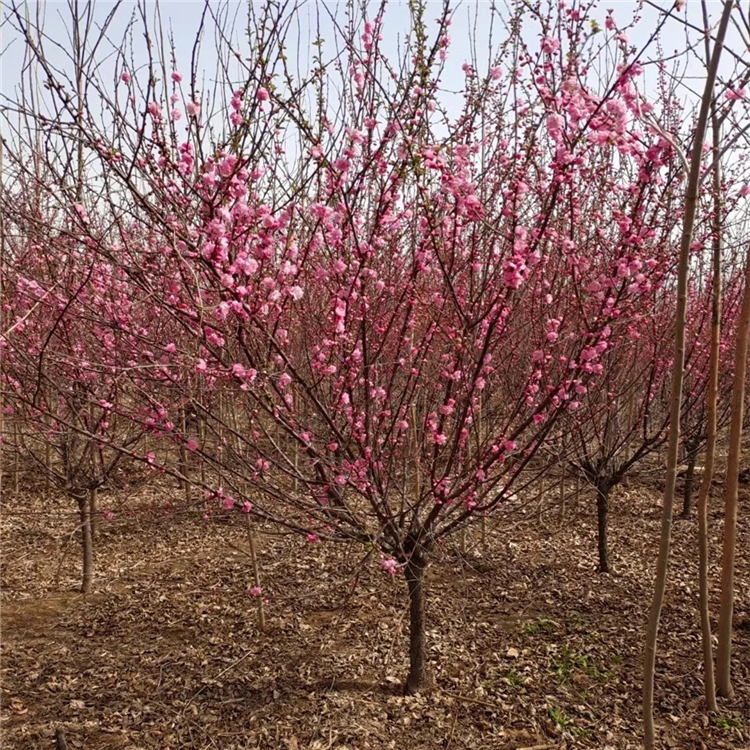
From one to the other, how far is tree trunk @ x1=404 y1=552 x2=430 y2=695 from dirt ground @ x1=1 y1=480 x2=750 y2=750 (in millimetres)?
99

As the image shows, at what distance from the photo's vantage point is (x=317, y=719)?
129 inches

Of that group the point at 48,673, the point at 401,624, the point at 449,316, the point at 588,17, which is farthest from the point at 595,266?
the point at 48,673

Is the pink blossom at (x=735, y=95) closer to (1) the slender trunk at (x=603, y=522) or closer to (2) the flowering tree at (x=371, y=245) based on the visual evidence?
(2) the flowering tree at (x=371, y=245)

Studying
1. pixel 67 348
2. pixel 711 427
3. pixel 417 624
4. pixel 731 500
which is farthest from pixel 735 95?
pixel 67 348

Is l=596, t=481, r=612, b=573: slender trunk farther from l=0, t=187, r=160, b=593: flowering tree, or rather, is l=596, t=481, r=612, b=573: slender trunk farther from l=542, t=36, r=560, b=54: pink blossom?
l=0, t=187, r=160, b=593: flowering tree

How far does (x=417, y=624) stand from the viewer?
132 inches

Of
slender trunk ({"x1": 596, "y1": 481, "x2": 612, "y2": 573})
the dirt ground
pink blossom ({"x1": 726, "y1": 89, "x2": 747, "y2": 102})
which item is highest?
pink blossom ({"x1": 726, "y1": 89, "x2": 747, "y2": 102})

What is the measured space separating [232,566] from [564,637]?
2.85 metres

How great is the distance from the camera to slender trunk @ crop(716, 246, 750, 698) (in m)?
2.59

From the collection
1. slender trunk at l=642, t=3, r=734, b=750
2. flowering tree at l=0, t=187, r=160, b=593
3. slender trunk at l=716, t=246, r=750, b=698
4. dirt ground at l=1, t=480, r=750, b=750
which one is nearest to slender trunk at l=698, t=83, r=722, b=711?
slender trunk at l=716, t=246, r=750, b=698

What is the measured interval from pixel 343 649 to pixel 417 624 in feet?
2.91

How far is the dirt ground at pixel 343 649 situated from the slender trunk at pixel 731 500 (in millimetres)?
219

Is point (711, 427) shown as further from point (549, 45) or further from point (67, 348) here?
point (67, 348)

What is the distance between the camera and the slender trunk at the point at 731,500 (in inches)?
102
